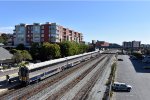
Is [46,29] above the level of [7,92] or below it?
above

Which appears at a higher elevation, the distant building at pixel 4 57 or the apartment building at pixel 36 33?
the apartment building at pixel 36 33

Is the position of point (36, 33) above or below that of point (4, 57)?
above

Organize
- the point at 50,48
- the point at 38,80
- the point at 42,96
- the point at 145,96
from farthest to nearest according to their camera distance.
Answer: the point at 50,48
the point at 38,80
the point at 145,96
the point at 42,96

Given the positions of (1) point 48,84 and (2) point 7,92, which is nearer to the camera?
(2) point 7,92

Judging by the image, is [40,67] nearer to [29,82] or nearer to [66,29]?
[29,82]

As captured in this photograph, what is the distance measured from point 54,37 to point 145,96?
117 metres

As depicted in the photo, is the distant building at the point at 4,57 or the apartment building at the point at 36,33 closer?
the distant building at the point at 4,57

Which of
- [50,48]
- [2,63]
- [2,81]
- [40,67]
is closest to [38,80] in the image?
[40,67]

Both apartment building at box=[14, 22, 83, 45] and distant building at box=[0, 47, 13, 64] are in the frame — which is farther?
apartment building at box=[14, 22, 83, 45]

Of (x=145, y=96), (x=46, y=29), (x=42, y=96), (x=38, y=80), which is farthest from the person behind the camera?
(x=46, y=29)

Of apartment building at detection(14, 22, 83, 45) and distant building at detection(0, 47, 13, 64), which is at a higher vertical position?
apartment building at detection(14, 22, 83, 45)

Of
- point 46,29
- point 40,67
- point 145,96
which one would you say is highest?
point 46,29

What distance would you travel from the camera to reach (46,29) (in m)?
156

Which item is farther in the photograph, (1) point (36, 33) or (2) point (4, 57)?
(1) point (36, 33)
